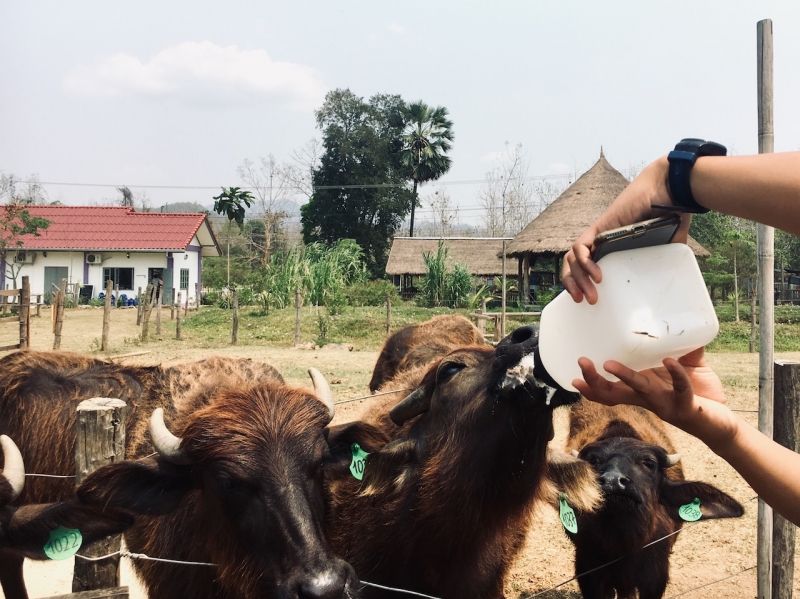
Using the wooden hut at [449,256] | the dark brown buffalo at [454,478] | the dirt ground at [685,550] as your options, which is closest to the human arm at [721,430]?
the dark brown buffalo at [454,478]

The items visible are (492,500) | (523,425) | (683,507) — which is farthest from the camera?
(683,507)

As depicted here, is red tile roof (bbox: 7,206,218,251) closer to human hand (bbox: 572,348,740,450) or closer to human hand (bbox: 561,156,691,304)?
human hand (bbox: 561,156,691,304)

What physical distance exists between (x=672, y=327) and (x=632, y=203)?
1.10 ft

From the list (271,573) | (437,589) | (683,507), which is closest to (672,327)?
(271,573)

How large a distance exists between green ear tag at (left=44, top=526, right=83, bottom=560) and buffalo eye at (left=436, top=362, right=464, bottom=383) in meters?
1.91

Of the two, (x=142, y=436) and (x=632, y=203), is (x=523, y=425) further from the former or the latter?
(x=142, y=436)

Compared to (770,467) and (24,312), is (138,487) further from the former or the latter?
(24,312)

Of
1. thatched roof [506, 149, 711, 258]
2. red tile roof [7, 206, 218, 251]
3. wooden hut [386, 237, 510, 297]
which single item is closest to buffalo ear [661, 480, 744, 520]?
thatched roof [506, 149, 711, 258]

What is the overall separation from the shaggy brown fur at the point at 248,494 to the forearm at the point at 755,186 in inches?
77.1

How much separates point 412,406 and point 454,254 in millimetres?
36877

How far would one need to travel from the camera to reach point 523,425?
9.13 feet

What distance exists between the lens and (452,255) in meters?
39.7

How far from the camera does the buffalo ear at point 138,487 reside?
2664mm

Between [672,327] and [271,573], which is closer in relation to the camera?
[672,327]
